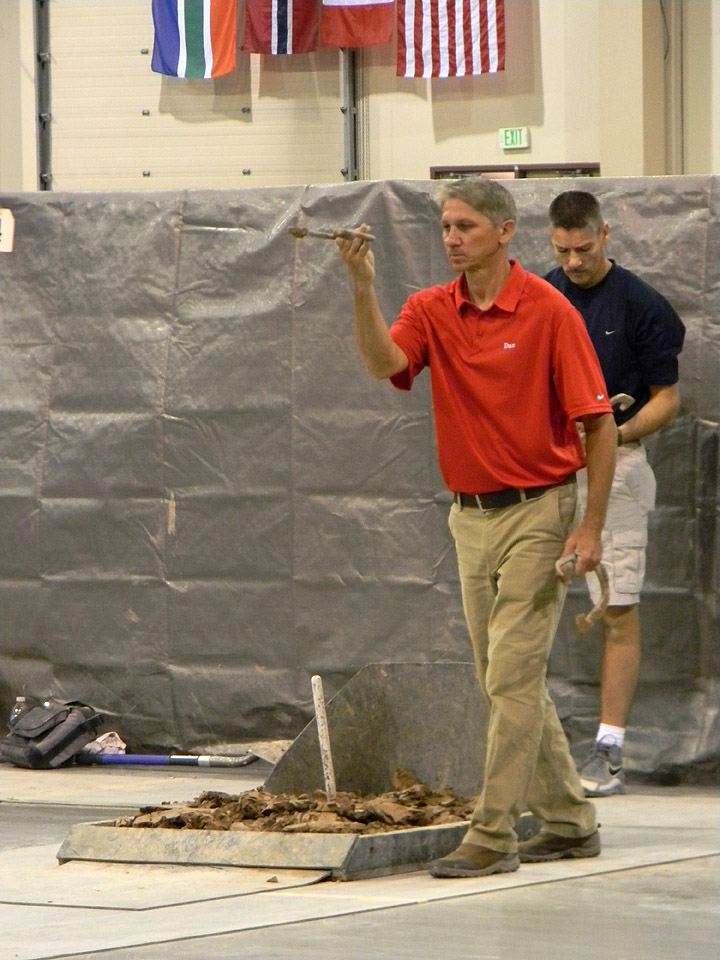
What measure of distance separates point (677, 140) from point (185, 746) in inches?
389

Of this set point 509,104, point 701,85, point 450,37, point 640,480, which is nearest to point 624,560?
point 640,480

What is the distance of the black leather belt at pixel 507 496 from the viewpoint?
14.2 ft

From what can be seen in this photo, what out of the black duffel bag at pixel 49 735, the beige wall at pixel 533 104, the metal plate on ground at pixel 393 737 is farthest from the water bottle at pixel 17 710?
the beige wall at pixel 533 104

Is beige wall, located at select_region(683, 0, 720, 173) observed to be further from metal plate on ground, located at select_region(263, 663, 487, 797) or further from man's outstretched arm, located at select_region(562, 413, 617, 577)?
man's outstretched arm, located at select_region(562, 413, 617, 577)

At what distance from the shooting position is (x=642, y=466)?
5.83 metres

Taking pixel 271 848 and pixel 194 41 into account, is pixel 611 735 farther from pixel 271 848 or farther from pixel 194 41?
pixel 194 41

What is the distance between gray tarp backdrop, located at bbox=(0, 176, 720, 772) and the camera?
6.09 metres

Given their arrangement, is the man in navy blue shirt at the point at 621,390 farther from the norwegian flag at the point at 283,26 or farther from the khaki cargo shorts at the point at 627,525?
the norwegian flag at the point at 283,26

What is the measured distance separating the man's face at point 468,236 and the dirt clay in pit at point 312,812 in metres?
1.47

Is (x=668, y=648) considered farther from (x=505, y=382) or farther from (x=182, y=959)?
(x=182, y=959)

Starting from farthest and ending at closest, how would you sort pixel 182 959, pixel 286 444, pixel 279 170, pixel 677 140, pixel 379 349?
pixel 279 170 < pixel 677 140 < pixel 286 444 < pixel 379 349 < pixel 182 959

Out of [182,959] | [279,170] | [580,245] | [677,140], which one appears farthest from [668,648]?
[279,170]

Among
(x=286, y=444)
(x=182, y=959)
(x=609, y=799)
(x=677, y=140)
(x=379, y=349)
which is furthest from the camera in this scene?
(x=677, y=140)

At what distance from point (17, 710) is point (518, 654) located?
10.6 ft
